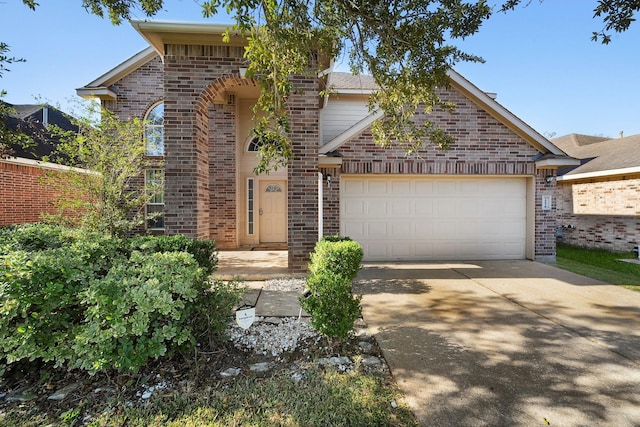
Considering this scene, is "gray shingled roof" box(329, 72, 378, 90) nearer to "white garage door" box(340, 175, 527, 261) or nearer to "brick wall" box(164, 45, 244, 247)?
"white garage door" box(340, 175, 527, 261)

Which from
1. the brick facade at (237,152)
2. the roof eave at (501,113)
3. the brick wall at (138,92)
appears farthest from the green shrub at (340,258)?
the brick wall at (138,92)

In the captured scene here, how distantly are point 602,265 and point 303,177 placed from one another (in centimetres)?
838

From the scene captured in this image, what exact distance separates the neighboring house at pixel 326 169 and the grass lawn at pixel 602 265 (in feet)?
2.84

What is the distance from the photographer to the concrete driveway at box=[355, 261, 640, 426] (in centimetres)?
257

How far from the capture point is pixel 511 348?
11.9 feet

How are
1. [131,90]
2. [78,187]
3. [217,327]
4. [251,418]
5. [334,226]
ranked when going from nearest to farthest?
[251,418] < [217,327] < [78,187] < [334,226] < [131,90]

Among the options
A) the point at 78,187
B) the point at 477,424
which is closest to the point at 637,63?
the point at 477,424

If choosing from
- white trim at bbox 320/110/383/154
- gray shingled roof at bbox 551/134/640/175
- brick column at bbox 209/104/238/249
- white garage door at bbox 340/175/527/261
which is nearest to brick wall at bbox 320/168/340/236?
white garage door at bbox 340/175/527/261

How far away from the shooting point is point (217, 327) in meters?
3.32

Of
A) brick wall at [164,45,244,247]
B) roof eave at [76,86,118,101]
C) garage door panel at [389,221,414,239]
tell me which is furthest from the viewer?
roof eave at [76,86,118,101]

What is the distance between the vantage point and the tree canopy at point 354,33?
3902 millimetres

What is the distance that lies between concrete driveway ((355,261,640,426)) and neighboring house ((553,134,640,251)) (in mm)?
5663

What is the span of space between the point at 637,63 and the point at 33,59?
38.9ft

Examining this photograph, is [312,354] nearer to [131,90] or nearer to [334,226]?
[334,226]
